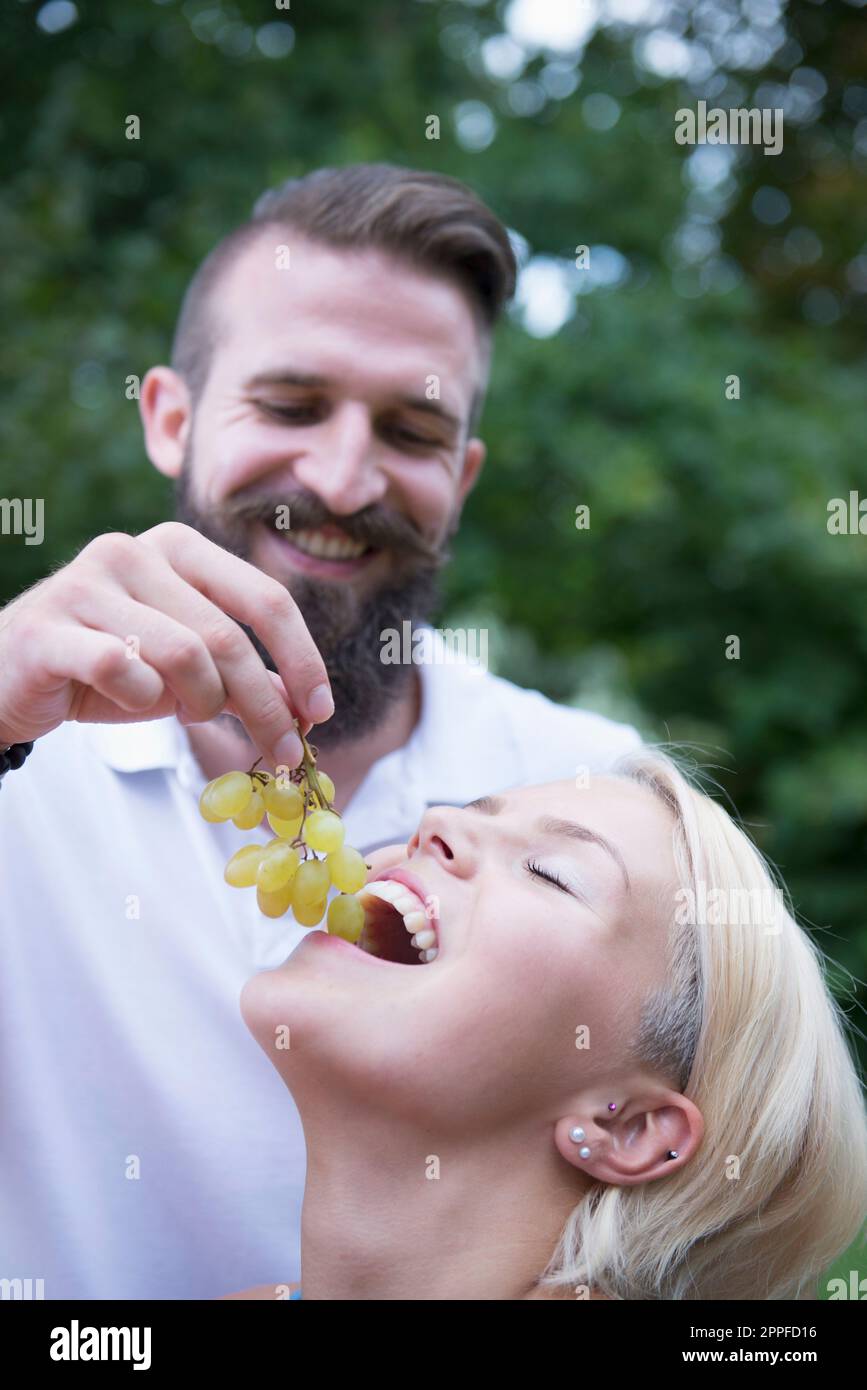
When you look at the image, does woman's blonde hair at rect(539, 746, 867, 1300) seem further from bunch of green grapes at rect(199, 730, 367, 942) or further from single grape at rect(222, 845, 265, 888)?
single grape at rect(222, 845, 265, 888)

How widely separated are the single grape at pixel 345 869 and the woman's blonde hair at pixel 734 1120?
1.58 feet

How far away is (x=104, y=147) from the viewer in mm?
5441

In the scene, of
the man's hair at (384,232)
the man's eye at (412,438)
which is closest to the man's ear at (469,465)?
the man's hair at (384,232)

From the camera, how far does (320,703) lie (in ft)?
5.55

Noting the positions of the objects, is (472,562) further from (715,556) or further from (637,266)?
(637,266)

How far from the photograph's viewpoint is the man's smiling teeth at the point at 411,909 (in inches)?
75.7

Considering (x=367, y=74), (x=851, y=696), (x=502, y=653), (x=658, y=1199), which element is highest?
(x=367, y=74)

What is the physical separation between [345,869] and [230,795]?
21 centimetres

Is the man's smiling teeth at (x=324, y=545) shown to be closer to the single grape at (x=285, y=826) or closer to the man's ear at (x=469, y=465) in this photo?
the man's ear at (x=469, y=465)

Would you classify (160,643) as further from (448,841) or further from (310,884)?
(448,841)

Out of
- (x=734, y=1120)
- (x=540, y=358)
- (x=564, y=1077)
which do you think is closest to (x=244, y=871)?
(x=564, y=1077)

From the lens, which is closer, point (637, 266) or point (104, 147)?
point (104, 147)
